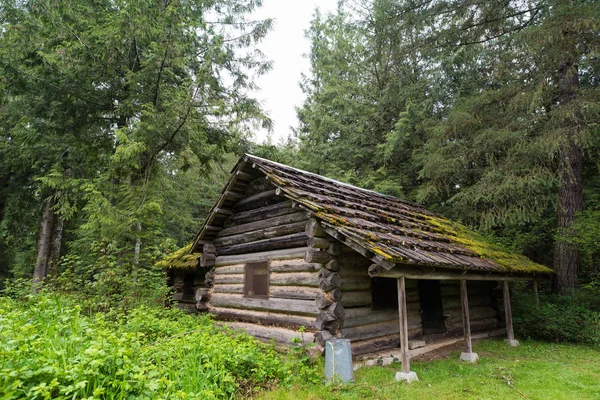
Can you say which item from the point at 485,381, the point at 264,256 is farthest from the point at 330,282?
the point at 485,381

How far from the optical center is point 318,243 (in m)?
7.43

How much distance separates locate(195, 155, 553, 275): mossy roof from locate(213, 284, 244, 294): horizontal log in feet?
5.06

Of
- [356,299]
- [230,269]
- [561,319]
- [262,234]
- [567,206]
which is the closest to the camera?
[356,299]

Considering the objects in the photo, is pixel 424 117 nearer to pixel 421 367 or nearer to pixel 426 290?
pixel 426 290

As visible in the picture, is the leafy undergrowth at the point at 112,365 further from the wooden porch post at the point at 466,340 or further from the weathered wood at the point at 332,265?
the wooden porch post at the point at 466,340

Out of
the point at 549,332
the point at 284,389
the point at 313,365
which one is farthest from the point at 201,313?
the point at 549,332

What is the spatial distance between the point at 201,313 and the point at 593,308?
519 inches

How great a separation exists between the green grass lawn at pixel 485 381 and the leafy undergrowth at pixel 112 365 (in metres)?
0.68

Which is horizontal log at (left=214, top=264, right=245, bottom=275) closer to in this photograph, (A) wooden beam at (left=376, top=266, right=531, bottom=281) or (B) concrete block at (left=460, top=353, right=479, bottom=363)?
(A) wooden beam at (left=376, top=266, right=531, bottom=281)

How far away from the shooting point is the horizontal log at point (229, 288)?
32.4 feet

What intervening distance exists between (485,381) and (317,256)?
3899mm

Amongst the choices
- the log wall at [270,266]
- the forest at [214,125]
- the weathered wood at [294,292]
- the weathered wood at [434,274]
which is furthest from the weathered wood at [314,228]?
the forest at [214,125]

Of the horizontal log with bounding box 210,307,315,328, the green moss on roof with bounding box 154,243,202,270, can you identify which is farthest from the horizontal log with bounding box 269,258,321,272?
the green moss on roof with bounding box 154,243,202,270

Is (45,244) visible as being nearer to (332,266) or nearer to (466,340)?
(332,266)
